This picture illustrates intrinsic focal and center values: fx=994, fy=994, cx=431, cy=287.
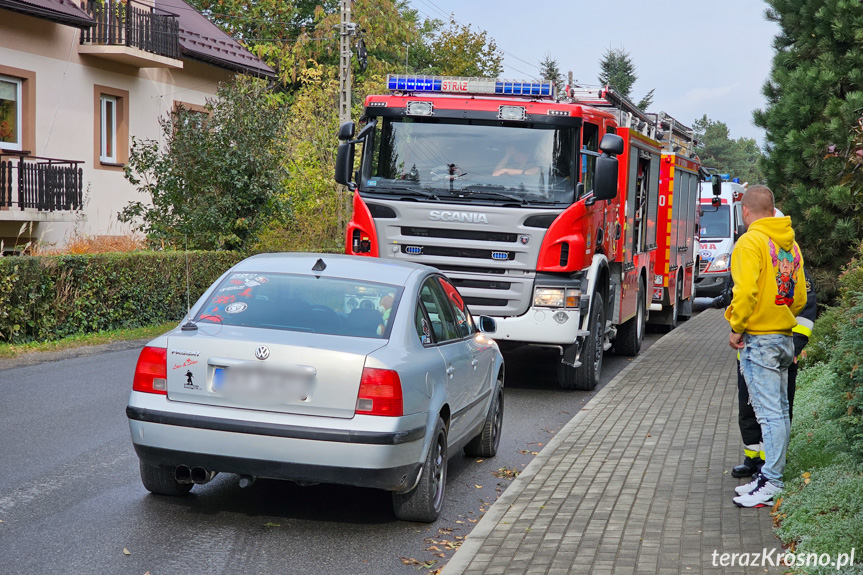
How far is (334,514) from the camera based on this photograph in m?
6.13

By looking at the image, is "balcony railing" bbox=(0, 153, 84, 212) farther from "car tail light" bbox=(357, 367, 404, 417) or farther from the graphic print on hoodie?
the graphic print on hoodie

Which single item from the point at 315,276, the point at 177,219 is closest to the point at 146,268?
the point at 177,219

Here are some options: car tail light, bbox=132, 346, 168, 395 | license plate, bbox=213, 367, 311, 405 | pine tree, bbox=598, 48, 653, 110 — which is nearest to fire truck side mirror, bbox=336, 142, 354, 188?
car tail light, bbox=132, 346, 168, 395

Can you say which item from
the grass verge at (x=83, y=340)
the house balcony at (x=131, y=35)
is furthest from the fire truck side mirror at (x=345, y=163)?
the house balcony at (x=131, y=35)

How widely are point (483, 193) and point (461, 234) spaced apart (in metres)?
0.50

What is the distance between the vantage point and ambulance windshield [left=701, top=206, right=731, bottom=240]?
25047mm

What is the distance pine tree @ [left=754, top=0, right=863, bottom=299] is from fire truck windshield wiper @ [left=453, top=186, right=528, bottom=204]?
4.49m

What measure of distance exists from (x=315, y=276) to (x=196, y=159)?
14.9m

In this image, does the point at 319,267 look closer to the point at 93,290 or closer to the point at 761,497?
the point at 761,497

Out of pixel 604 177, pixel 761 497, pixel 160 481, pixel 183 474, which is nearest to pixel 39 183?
pixel 604 177

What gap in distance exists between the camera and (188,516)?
5926mm

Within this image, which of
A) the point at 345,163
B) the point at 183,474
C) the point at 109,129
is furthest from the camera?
the point at 109,129

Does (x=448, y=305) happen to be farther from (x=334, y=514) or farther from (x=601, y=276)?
(x=601, y=276)

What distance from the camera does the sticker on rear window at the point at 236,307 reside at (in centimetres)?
604
